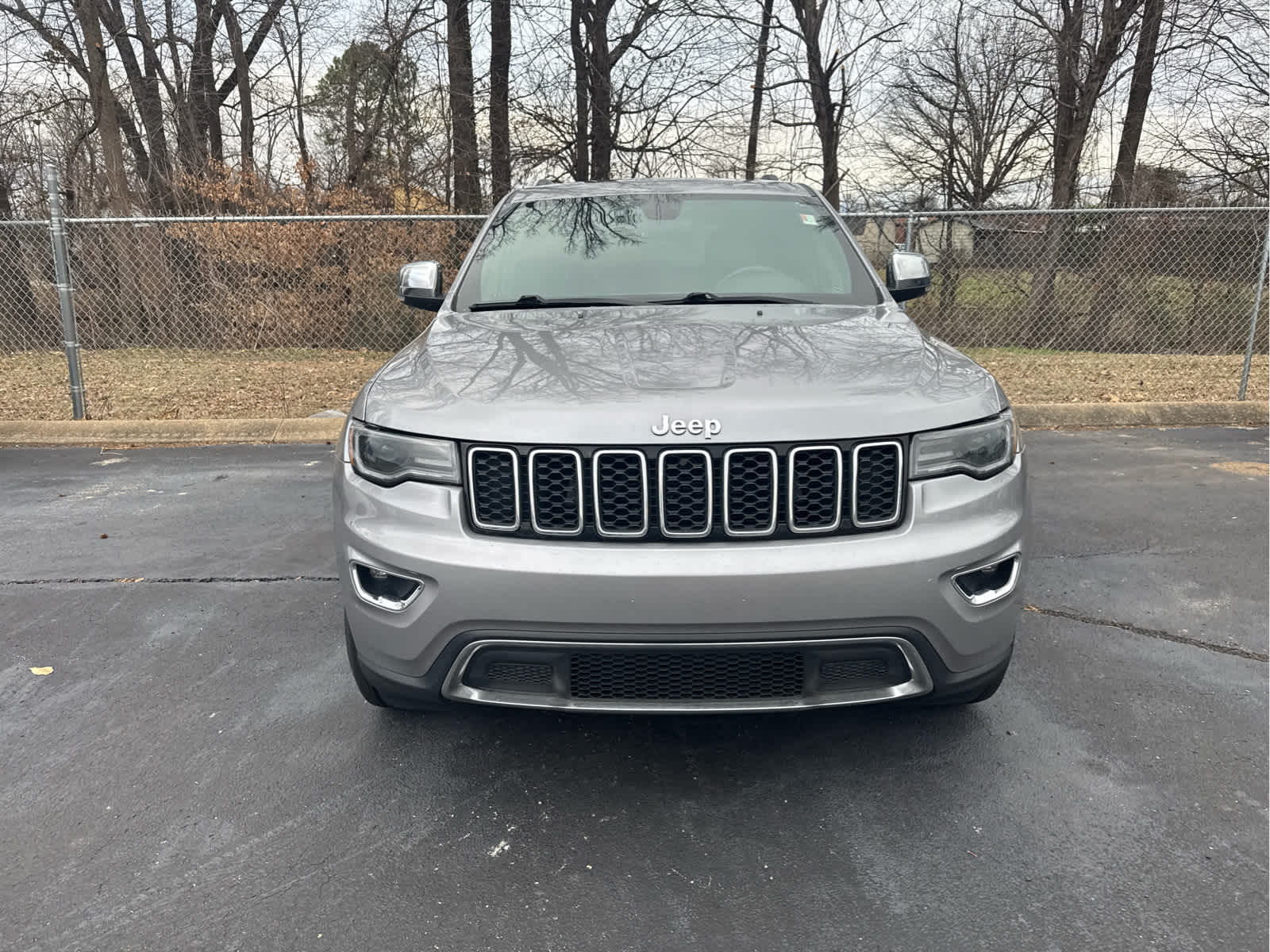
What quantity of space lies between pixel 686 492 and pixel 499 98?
1372cm

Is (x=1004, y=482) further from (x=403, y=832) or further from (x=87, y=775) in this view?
(x=87, y=775)

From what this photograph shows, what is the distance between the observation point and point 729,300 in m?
3.30

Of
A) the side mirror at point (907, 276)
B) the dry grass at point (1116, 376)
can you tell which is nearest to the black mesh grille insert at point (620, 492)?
the side mirror at point (907, 276)

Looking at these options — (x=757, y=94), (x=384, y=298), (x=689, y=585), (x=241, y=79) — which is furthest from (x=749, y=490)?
(x=241, y=79)

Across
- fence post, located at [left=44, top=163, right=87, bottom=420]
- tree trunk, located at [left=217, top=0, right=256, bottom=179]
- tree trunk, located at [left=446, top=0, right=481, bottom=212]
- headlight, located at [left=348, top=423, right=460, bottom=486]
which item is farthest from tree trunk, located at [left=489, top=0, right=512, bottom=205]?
headlight, located at [left=348, top=423, right=460, bottom=486]

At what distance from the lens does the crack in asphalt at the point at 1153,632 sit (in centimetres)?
335

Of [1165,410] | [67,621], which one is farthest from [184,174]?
[1165,410]

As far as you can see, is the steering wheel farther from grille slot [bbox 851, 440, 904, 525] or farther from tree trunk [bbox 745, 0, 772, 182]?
tree trunk [bbox 745, 0, 772, 182]

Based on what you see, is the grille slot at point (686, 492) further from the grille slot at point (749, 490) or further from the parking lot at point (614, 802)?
the parking lot at point (614, 802)

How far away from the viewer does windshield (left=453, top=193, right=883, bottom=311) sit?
344cm

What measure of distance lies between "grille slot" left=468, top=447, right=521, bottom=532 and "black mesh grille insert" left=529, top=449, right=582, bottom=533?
2.5 inches

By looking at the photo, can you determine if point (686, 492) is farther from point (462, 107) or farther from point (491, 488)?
point (462, 107)

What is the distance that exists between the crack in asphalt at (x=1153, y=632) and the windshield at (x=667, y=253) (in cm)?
150

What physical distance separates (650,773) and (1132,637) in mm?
2104
